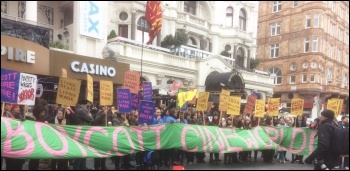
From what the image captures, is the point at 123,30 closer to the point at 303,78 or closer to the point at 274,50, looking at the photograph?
the point at 303,78

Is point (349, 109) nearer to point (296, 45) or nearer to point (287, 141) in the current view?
point (296, 45)

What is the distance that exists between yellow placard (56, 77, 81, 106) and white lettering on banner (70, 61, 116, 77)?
937 centimetres

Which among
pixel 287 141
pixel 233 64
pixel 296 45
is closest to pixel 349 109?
pixel 296 45

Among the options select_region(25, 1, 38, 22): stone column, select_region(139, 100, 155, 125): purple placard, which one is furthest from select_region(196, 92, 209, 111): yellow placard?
select_region(25, 1, 38, 22): stone column

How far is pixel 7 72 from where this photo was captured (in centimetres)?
843

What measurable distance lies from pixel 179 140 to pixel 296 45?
38655 mm

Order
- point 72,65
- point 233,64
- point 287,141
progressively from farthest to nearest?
point 233,64 → point 72,65 → point 287,141

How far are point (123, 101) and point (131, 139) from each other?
162cm

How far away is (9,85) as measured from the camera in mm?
8445

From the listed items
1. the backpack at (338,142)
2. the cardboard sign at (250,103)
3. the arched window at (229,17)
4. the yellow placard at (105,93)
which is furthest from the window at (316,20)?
the backpack at (338,142)

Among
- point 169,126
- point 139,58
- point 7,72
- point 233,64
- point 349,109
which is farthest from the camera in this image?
point 349,109

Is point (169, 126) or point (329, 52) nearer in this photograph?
point (169, 126)

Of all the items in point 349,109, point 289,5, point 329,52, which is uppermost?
point 289,5

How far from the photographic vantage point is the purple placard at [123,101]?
10.6 metres
